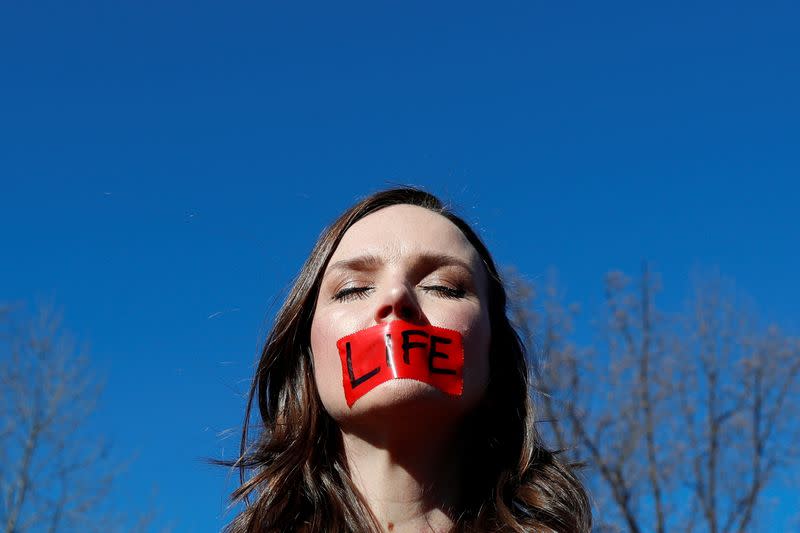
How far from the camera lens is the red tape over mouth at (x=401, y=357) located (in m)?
1.63

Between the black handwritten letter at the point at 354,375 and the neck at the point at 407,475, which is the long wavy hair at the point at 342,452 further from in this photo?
the black handwritten letter at the point at 354,375

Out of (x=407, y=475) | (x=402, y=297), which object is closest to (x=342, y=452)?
(x=407, y=475)

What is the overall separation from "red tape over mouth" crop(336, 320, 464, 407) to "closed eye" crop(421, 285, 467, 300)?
11cm

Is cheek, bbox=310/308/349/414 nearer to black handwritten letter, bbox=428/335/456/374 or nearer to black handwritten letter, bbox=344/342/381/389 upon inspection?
black handwritten letter, bbox=344/342/381/389

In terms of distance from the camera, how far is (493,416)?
1950 millimetres

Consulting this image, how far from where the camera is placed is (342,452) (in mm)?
1847

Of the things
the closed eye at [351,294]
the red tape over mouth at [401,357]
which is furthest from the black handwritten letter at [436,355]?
the closed eye at [351,294]

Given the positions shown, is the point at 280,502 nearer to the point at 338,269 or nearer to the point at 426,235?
the point at 338,269

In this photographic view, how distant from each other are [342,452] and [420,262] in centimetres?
46

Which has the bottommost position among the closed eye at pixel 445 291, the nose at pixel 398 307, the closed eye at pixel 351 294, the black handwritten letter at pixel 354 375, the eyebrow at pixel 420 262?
the black handwritten letter at pixel 354 375

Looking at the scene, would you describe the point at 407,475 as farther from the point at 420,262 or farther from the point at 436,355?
the point at 420,262

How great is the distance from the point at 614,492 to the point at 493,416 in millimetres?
10352

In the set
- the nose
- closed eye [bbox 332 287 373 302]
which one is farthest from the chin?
closed eye [bbox 332 287 373 302]

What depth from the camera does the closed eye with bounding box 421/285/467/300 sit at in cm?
180
